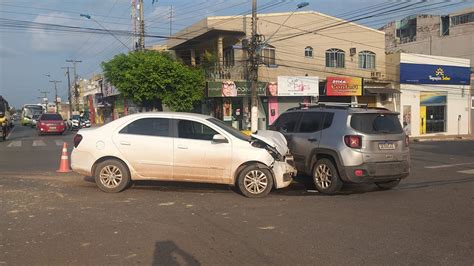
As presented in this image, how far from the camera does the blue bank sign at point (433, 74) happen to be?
1398 inches

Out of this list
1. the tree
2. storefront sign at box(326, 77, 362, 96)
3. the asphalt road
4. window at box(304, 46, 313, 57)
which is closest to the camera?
the asphalt road

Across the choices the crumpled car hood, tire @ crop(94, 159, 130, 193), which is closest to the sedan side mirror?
the crumpled car hood

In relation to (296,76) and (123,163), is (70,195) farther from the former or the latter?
(296,76)

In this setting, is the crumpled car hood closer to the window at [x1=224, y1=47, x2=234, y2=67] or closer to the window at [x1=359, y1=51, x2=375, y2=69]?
the window at [x1=224, y1=47, x2=234, y2=67]

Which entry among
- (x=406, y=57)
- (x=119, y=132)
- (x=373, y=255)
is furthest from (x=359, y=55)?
(x=373, y=255)

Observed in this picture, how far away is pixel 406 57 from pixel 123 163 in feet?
103

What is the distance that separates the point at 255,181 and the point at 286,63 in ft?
80.8

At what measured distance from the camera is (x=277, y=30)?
104 feet

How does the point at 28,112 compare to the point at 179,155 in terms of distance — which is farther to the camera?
the point at 28,112

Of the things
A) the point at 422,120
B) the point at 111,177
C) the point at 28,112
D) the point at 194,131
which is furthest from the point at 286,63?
the point at 28,112

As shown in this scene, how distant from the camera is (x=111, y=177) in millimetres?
8961

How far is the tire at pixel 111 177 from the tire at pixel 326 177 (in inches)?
149

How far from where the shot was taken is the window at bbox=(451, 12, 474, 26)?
56.5 metres

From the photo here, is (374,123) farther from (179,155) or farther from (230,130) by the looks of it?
(179,155)
